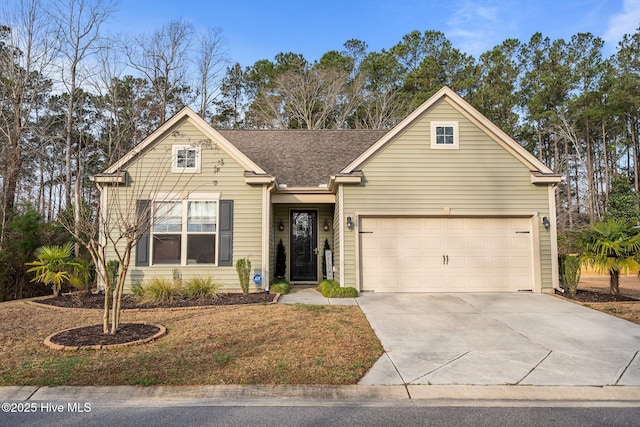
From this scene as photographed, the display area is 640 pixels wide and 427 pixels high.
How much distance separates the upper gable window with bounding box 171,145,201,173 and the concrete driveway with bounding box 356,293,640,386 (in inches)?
228

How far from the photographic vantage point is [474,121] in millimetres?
10570

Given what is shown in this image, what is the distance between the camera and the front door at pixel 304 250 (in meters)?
12.5

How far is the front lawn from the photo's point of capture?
4250 mm

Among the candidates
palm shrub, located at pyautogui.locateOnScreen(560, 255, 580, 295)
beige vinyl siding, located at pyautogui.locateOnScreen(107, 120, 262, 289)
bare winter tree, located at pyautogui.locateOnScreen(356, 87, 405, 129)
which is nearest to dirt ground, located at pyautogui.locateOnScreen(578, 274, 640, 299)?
palm shrub, located at pyautogui.locateOnScreen(560, 255, 580, 295)

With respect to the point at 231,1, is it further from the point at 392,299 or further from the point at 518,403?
the point at 518,403

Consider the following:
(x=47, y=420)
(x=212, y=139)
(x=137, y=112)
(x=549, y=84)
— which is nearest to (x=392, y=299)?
(x=212, y=139)

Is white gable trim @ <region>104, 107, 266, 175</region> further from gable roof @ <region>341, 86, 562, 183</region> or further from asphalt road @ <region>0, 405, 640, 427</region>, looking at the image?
asphalt road @ <region>0, 405, 640, 427</region>

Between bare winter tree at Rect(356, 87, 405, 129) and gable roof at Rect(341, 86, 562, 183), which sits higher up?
bare winter tree at Rect(356, 87, 405, 129)

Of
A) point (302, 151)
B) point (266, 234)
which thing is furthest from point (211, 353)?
point (302, 151)

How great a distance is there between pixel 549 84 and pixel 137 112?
24.4m

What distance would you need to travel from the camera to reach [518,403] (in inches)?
153

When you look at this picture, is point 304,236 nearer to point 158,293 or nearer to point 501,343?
point 158,293

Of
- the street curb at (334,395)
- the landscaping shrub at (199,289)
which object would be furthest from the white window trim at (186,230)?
the street curb at (334,395)

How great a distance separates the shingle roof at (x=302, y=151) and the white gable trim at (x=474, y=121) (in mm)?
1956
